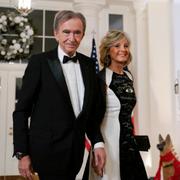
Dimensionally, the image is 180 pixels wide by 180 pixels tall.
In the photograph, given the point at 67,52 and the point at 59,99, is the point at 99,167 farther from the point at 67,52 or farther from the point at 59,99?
the point at 67,52

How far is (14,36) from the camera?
202 inches

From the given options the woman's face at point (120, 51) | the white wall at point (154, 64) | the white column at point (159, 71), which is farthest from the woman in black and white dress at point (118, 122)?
the white column at point (159, 71)

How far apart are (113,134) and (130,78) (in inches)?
14.4

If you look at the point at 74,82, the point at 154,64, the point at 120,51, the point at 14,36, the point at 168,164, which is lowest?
the point at 168,164

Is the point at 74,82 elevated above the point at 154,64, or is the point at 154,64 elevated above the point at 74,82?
the point at 154,64

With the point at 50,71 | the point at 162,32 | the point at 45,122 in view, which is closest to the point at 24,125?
the point at 45,122

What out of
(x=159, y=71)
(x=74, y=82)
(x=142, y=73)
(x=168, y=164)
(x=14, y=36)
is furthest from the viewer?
(x=142, y=73)

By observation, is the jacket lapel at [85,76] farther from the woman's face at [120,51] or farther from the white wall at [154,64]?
the white wall at [154,64]

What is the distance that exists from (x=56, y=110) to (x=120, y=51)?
0.62m

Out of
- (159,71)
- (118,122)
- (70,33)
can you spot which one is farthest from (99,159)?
(159,71)

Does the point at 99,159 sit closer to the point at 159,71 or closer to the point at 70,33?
the point at 70,33

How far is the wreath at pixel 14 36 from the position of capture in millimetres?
5012

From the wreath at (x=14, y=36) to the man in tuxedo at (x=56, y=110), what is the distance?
3806 mm

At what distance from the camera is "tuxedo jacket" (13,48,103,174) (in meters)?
1.27
